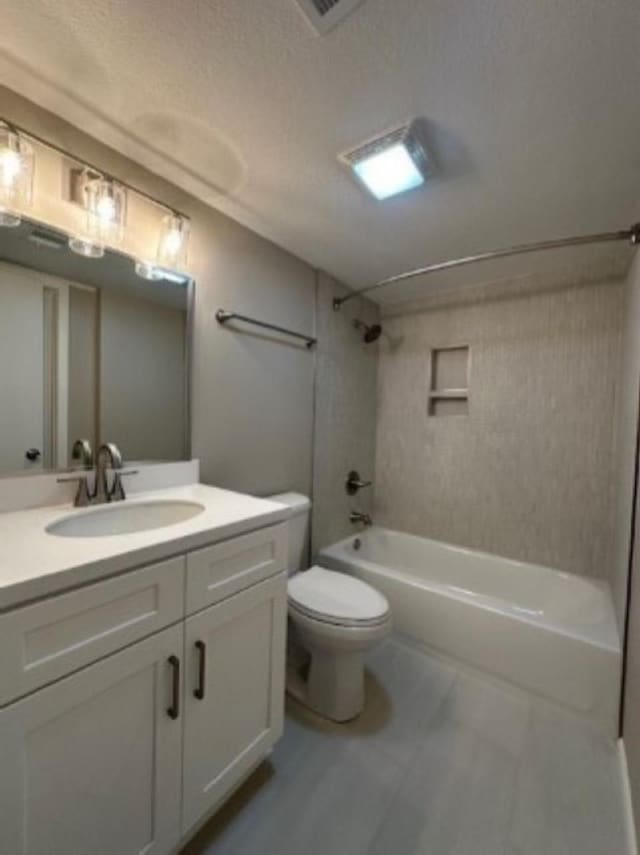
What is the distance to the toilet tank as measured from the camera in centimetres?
179

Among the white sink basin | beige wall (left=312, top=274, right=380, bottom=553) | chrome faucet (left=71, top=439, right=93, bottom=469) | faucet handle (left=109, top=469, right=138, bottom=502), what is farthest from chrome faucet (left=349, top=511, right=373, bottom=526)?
chrome faucet (left=71, top=439, right=93, bottom=469)

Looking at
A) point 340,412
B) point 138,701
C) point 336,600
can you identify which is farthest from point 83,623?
point 340,412

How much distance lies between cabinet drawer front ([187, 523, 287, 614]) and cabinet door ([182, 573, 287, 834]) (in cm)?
3

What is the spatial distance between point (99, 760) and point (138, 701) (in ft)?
0.36

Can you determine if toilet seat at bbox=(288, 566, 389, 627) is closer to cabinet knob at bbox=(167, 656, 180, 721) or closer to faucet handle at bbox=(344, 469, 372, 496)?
cabinet knob at bbox=(167, 656, 180, 721)

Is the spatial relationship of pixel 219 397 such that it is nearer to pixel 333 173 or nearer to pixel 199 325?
pixel 199 325

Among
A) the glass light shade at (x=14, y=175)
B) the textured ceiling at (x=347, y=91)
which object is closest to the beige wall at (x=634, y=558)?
the textured ceiling at (x=347, y=91)

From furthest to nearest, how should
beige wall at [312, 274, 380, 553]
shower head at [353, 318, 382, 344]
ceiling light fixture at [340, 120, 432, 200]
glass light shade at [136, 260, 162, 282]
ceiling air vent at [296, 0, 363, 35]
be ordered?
shower head at [353, 318, 382, 344]
beige wall at [312, 274, 380, 553]
glass light shade at [136, 260, 162, 282]
ceiling light fixture at [340, 120, 432, 200]
ceiling air vent at [296, 0, 363, 35]

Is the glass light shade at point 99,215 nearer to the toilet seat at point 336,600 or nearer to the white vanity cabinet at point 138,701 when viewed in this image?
the white vanity cabinet at point 138,701

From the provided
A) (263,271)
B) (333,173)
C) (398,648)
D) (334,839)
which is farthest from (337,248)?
(334,839)

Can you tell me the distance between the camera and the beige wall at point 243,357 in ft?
4.99

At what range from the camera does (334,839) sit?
104 centimetres

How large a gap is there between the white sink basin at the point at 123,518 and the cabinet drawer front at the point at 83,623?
13.6 inches

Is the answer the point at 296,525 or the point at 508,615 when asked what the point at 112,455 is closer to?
the point at 296,525
